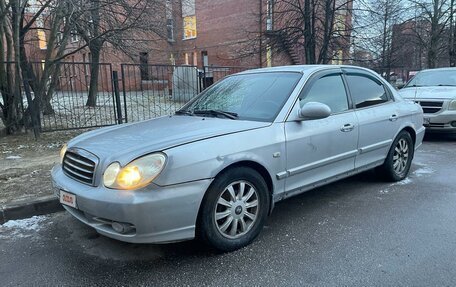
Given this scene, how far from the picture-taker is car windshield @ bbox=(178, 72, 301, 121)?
3.83 m

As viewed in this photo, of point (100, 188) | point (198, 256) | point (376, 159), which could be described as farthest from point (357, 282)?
point (376, 159)

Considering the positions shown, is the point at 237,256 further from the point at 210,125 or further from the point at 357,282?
the point at 210,125

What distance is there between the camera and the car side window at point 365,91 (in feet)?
15.3

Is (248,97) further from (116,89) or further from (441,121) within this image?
(441,121)

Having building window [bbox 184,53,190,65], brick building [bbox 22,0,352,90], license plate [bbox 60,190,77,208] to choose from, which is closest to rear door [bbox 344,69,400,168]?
license plate [bbox 60,190,77,208]

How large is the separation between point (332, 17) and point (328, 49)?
1431 mm

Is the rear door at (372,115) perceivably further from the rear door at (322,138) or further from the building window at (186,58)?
the building window at (186,58)

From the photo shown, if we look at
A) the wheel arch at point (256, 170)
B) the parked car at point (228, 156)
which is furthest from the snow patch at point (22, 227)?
the wheel arch at point (256, 170)

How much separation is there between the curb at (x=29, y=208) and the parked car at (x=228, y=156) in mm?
848

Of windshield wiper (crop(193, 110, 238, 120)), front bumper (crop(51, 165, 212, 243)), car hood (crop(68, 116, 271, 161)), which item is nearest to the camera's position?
front bumper (crop(51, 165, 212, 243))

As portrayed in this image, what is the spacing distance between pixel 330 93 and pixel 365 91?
76 cm

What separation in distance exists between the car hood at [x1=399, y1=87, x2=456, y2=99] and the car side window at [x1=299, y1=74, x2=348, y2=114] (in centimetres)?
476

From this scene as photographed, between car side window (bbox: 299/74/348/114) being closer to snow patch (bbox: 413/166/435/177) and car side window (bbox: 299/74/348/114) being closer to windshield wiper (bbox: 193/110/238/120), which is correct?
windshield wiper (bbox: 193/110/238/120)

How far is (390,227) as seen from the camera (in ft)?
12.4
